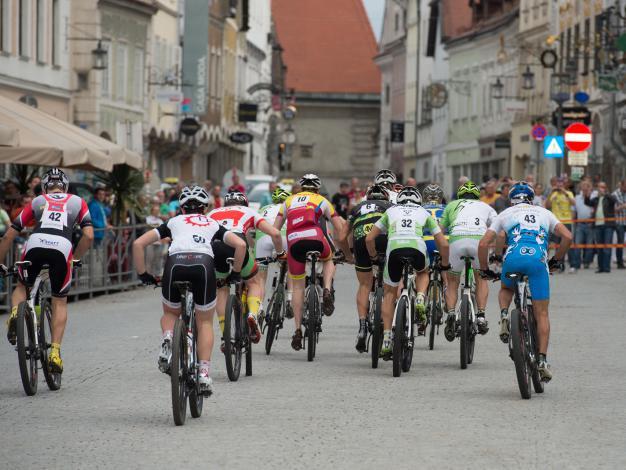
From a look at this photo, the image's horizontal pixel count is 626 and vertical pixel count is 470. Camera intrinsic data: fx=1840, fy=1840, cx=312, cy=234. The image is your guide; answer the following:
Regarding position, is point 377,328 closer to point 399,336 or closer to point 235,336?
point 399,336

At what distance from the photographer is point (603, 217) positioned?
124 feet

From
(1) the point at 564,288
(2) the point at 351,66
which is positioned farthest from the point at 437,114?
(1) the point at 564,288

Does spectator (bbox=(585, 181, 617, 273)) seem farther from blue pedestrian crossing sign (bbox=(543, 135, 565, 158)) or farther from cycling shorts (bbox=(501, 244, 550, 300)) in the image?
cycling shorts (bbox=(501, 244, 550, 300))

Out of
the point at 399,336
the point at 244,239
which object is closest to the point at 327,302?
the point at 244,239

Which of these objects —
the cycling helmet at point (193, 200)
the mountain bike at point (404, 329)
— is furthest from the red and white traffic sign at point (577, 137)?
the cycling helmet at point (193, 200)

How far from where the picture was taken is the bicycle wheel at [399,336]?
605 inches

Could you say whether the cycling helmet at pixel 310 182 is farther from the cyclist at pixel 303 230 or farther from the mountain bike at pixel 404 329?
the mountain bike at pixel 404 329

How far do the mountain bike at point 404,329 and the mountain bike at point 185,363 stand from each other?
10.5 ft

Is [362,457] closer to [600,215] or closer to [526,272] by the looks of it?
[526,272]

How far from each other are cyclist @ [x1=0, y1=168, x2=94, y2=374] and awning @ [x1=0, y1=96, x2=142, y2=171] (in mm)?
8082

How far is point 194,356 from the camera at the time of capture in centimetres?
1226

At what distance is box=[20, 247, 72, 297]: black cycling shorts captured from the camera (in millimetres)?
14508

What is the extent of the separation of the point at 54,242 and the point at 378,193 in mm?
4507

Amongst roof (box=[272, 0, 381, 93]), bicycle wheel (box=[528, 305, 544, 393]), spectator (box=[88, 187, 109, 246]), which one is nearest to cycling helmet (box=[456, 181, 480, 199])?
bicycle wheel (box=[528, 305, 544, 393])
